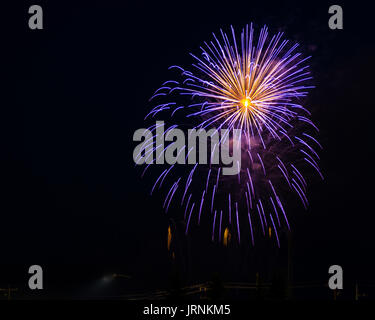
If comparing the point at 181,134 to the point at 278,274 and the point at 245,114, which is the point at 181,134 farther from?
the point at 278,274

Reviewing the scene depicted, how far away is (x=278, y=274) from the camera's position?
3553 centimetres

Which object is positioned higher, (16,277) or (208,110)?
(208,110)

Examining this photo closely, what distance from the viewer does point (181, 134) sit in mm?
39031
